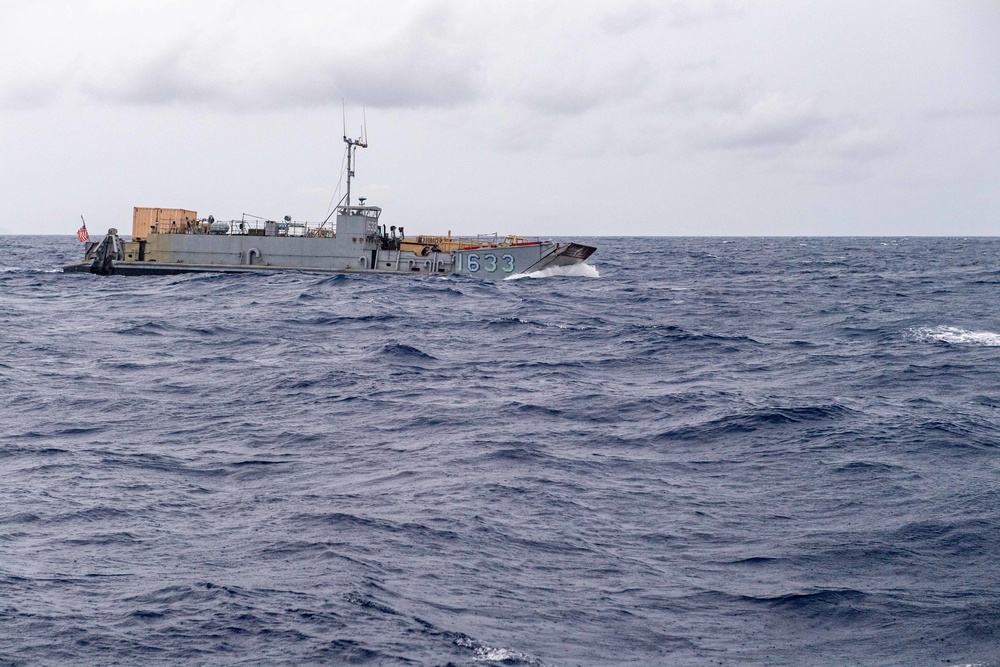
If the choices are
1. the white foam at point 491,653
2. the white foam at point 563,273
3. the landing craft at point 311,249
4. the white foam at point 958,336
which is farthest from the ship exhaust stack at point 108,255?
the white foam at point 491,653

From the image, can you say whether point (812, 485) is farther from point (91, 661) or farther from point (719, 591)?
point (91, 661)

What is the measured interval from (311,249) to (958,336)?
123ft

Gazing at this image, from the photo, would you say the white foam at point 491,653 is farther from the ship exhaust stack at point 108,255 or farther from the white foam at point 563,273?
the ship exhaust stack at point 108,255

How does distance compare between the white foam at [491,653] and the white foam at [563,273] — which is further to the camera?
the white foam at [563,273]

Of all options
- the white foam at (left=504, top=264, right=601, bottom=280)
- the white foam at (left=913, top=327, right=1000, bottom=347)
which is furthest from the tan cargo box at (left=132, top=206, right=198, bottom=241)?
the white foam at (left=913, top=327, right=1000, bottom=347)

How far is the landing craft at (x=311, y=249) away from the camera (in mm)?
58406

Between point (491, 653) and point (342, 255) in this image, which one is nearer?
point (491, 653)

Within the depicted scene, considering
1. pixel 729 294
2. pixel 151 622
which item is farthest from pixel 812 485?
pixel 729 294

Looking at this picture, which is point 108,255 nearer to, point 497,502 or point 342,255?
point 342,255

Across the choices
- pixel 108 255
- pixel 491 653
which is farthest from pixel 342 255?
pixel 491 653

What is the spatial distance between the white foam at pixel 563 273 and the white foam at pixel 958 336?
1074 inches

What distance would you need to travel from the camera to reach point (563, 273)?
6209 centimetres

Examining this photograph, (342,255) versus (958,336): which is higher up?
(342,255)

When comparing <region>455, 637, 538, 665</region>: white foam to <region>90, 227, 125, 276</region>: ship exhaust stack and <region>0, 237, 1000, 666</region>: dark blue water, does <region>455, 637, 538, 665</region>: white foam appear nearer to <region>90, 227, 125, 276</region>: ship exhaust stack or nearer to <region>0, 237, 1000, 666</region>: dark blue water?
<region>0, 237, 1000, 666</region>: dark blue water
